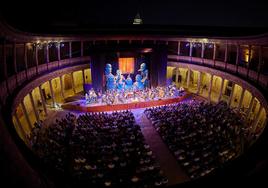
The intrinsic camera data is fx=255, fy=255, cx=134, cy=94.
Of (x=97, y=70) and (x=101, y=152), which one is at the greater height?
(x=97, y=70)

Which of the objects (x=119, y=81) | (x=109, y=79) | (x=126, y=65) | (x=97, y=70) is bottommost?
(x=119, y=81)

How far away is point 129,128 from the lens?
67.1 feet

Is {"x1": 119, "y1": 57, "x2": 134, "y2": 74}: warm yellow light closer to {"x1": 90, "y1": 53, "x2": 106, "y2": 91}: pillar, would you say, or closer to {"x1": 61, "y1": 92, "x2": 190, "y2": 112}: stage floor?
{"x1": 90, "y1": 53, "x2": 106, "y2": 91}: pillar

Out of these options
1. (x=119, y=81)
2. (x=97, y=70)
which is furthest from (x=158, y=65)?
(x=97, y=70)

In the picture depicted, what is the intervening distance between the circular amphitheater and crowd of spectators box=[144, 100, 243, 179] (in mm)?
68

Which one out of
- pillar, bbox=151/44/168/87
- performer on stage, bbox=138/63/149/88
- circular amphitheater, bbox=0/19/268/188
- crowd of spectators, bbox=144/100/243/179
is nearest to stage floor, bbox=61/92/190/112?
circular amphitheater, bbox=0/19/268/188

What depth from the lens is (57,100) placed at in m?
30.4

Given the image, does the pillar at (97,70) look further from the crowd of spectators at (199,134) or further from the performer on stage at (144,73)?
the crowd of spectators at (199,134)

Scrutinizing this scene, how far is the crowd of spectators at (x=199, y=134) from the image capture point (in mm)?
15555

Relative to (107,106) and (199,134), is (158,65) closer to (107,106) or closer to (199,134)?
(107,106)

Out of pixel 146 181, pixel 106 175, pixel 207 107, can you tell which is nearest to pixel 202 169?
pixel 146 181

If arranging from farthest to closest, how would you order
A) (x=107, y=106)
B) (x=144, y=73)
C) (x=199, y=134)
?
(x=144, y=73) → (x=107, y=106) → (x=199, y=134)

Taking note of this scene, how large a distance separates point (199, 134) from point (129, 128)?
17.8ft

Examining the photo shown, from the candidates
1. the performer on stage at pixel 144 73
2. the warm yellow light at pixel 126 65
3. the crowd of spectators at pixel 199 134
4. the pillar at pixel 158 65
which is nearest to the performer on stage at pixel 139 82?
the performer on stage at pixel 144 73
